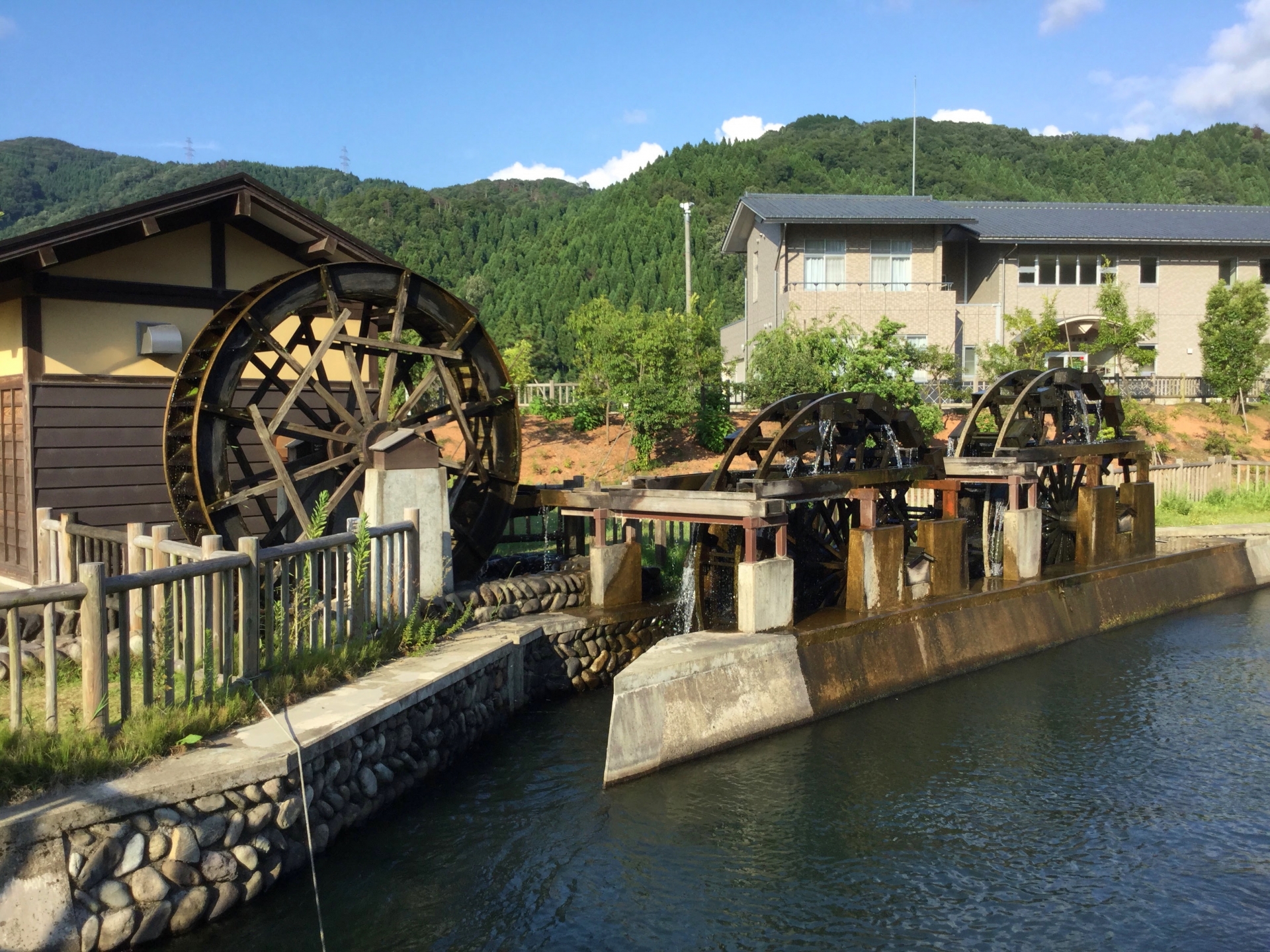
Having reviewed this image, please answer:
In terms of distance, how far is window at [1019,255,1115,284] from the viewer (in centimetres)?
3503

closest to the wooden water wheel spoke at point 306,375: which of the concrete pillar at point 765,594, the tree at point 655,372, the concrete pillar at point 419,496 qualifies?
the concrete pillar at point 419,496

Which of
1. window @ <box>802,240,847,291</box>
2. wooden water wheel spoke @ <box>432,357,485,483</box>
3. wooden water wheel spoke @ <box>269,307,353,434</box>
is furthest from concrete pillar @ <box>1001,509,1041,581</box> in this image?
window @ <box>802,240,847,291</box>

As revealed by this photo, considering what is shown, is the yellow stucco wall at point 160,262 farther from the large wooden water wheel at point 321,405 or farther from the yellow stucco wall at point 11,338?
the large wooden water wheel at point 321,405

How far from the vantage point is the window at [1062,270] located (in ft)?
115

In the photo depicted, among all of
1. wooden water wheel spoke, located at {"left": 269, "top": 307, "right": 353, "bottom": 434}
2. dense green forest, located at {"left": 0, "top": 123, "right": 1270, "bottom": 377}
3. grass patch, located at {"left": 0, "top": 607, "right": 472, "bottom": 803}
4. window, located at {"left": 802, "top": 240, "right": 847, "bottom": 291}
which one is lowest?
grass patch, located at {"left": 0, "top": 607, "right": 472, "bottom": 803}

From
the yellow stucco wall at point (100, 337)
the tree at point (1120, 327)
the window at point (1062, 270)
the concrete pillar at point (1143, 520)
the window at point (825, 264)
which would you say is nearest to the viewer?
the yellow stucco wall at point (100, 337)

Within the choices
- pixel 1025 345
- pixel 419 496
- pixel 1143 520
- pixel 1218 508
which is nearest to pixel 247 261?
pixel 419 496

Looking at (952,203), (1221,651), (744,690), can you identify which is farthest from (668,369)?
(744,690)

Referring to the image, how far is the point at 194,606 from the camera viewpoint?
725cm

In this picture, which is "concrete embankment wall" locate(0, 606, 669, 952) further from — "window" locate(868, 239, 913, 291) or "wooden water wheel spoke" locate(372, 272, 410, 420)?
"window" locate(868, 239, 913, 291)

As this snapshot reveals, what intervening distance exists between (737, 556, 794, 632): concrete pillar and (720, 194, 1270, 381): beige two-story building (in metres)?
21.8

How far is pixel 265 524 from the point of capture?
1266 cm

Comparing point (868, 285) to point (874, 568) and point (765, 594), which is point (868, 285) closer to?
point (874, 568)

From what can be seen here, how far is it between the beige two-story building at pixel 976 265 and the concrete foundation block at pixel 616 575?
20610 millimetres
